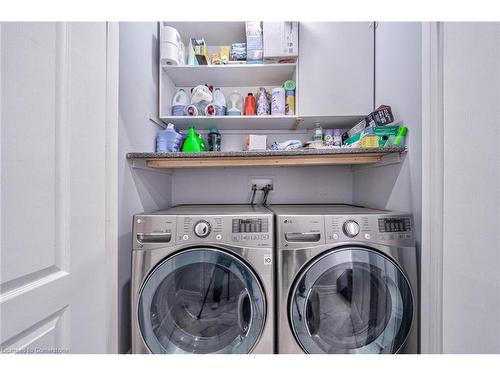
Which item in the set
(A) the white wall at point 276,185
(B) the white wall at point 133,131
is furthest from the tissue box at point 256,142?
(B) the white wall at point 133,131

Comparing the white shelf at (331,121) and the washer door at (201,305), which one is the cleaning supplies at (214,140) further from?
the washer door at (201,305)

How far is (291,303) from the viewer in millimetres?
998

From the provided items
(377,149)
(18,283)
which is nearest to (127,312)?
(18,283)

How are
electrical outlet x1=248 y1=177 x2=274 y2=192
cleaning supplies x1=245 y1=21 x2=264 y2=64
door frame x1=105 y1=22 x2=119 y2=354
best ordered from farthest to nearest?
electrical outlet x1=248 y1=177 x2=274 y2=192 < cleaning supplies x1=245 y1=21 x2=264 y2=64 < door frame x1=105 y1=22 x2=119 y2=354

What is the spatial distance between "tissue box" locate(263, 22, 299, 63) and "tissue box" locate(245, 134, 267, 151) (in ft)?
1.78

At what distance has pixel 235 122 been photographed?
Result: 63.1 inches

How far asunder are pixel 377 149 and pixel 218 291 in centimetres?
109

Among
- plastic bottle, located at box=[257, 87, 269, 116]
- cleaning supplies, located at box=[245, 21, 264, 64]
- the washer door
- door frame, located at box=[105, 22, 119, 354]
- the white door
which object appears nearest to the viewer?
the white door

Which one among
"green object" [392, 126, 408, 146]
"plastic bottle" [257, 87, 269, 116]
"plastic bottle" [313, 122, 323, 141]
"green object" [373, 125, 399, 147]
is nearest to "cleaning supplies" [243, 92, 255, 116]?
"plastic bottle" [257, 87, 269, 116]

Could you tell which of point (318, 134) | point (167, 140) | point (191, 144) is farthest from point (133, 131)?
point (318, 134)

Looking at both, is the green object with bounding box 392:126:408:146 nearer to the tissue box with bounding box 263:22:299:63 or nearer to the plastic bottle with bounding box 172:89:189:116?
the tissue box with bounding box 263:22:299:63

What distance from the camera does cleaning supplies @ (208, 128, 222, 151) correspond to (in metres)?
1.64
